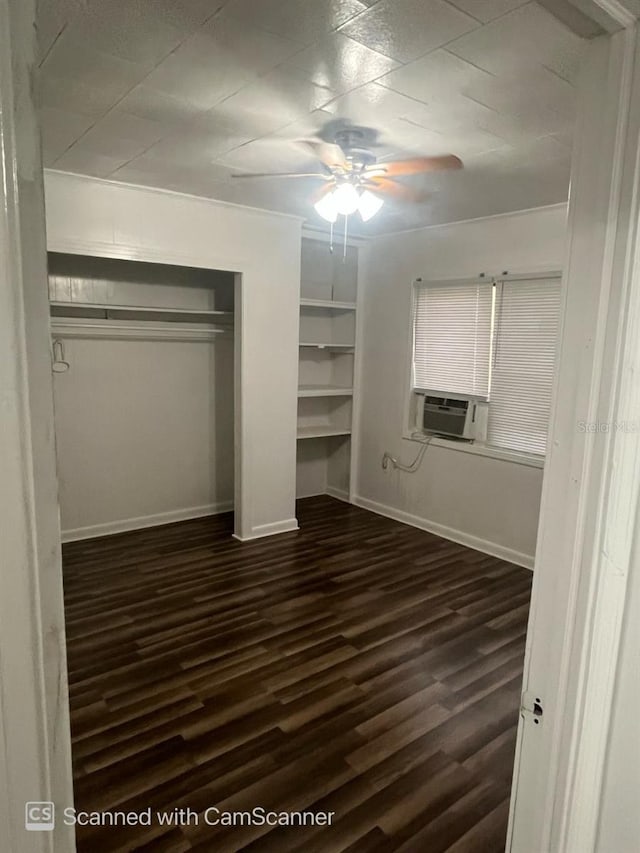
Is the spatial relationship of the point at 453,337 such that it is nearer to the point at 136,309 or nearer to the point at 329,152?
the point at 329,152

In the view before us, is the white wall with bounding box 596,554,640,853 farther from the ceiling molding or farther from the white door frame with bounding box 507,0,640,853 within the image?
the ceiling molding

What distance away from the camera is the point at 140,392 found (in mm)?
4496

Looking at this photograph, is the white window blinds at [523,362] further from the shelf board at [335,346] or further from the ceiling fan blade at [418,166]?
the ceiling fan blade at [418,166]

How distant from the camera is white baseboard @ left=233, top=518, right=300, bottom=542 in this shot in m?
4.43

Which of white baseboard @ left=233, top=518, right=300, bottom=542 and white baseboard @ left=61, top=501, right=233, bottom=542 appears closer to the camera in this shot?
white baseboard @ left=61, top=501, right=233, bottom=542

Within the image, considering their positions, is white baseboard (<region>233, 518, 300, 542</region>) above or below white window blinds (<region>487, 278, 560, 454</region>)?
below

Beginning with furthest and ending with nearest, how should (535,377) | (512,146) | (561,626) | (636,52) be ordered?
1. (535,377)
2. (512,146)
3. (561,626)
4. (636,52)

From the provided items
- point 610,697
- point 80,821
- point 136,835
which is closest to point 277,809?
point 136,835

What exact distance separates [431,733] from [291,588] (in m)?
1.47

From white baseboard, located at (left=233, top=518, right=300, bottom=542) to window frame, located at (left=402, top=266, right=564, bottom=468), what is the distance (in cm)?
130

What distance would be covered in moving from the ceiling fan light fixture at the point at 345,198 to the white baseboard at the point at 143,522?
3.14 metres

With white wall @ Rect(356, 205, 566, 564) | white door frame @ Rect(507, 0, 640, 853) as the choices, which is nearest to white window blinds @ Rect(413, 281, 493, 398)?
white wall @ Rect(356, 205, 566, 564)

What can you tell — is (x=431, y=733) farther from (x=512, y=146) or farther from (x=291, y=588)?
(x=512, y=146)

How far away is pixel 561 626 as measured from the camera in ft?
3.71
